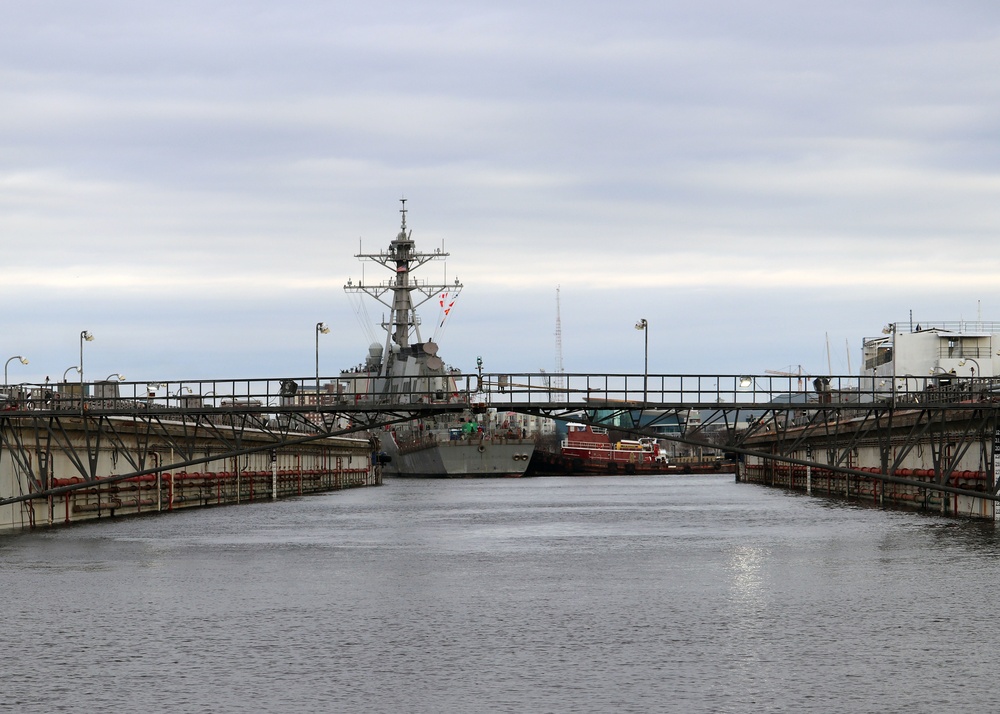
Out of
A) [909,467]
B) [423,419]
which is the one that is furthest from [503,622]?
[423,419]

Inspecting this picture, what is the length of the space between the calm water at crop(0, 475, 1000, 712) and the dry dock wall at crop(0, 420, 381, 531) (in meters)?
3.41

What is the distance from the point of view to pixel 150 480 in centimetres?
8044

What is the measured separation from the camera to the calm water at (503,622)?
78.4ft

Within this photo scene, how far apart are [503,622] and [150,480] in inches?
2075

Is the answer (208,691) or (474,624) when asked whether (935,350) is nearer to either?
(474,624)

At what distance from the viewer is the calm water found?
2389cm

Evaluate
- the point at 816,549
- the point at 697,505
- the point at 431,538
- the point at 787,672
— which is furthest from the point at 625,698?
the point at 697,505

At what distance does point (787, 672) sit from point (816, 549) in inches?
1061

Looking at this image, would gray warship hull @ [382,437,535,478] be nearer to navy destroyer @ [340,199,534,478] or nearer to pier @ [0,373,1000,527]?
navy destroyer @ [340,199,534,478]

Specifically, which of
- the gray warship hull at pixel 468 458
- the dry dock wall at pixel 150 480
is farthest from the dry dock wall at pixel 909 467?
the gray warship hull at pixel 468 458

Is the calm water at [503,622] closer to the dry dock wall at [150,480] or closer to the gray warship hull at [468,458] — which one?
the dry dock wall at [150,480]

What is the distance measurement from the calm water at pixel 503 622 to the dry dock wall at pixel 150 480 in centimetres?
341

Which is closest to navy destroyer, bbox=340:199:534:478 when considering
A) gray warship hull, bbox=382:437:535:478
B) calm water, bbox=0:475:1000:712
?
gray warship hull, bbox=382:437:535:478

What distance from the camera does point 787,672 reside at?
2556 centimetres
